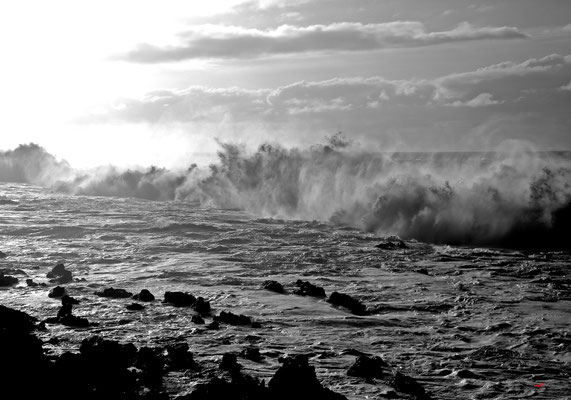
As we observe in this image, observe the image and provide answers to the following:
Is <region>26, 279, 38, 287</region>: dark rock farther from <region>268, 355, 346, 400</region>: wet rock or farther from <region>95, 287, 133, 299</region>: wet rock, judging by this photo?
<region>268, 355, 346, 400</region>: wet rock

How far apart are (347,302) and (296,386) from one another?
7.03 meters

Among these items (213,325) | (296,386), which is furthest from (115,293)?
(296,386)

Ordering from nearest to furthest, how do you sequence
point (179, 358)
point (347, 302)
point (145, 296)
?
point (179, 358) < point (347, 302) < point (145, 296)

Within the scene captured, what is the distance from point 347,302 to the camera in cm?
1603

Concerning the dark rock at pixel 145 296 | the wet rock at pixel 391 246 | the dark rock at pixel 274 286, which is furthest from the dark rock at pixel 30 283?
the wet rock at pixel 391 246

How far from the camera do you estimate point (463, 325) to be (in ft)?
46.7

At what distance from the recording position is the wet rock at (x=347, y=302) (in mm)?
15542

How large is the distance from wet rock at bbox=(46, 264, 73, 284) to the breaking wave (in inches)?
668

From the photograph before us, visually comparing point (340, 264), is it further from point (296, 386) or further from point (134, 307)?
point (296, 386)

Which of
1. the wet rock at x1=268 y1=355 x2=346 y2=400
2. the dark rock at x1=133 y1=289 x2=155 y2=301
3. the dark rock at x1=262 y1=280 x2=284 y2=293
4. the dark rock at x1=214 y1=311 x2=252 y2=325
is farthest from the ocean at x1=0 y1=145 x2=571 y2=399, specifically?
the wet rock at x1=268 y1=355 x2=346 y2=400

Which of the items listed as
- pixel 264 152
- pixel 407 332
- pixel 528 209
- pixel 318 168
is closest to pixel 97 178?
pixel 264 152

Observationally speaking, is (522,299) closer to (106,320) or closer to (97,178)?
(106,320)

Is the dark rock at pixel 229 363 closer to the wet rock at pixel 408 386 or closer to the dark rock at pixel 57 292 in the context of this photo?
the wet rock at pixel 408 386

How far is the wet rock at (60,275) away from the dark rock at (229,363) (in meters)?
9.37
